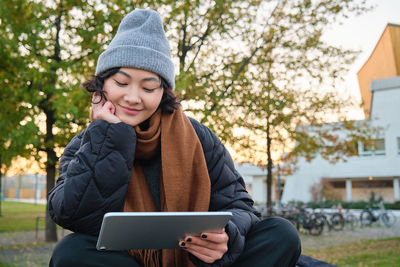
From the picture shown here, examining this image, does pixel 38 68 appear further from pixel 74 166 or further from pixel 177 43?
pixel 74 166

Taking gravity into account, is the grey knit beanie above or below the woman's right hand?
above

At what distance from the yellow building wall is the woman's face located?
23918 millimetres

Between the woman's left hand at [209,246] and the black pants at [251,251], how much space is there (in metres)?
0.19

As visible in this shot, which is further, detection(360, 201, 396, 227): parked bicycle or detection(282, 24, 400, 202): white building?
detection(282, 24, 400, 202): white building

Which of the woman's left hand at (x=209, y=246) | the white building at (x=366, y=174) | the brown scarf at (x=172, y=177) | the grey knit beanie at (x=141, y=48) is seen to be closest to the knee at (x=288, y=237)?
the woman's left hand at (x=209, y=246)

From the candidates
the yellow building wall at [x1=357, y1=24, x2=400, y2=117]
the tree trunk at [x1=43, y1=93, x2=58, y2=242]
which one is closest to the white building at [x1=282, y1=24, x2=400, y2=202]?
the yellow building wall at [x1=357, y1=24, x2=400, y2=117]

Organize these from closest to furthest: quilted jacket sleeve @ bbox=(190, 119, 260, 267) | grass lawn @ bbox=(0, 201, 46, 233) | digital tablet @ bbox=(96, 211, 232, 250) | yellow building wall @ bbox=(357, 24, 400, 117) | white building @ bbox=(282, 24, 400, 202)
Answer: digital tablet @ bbox=(96, 211, 232, 250) < quilted jacket sleeve @ bbox=(190, 119, 260, 267) < grass lawn @ bbox=(0, 201, 46, 233) < yellow building wall @ bbox=(357, 24, 400, 117) < white building @ bbox=(282, 24, 400, 202)

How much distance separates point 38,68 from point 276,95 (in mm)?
6405

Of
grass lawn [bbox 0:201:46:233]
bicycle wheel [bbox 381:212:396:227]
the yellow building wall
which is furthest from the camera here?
the yellow building wall

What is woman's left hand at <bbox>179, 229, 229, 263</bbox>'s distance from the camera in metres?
1.48

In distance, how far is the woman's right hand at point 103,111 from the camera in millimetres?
1780

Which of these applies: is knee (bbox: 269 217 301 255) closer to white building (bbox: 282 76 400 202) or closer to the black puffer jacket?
the black puffer jacket

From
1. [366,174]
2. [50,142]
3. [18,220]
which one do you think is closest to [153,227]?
[50,142]

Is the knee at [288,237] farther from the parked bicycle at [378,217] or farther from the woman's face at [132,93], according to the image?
the parked bicycle at [378,217]
